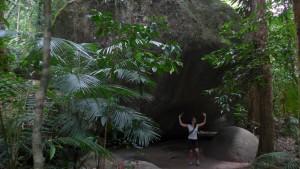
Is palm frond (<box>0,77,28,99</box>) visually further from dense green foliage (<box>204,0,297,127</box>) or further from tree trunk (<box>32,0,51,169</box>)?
dense green foliage (<box>204,0,297,127</box>)

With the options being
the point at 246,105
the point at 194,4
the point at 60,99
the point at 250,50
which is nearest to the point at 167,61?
the point at 60,99

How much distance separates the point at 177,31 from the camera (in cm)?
898

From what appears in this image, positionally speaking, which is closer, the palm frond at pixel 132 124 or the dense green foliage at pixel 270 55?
the palm frond at pixel 132 124

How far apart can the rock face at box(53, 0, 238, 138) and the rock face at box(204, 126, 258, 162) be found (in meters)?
1.34

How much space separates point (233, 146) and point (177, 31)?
3.88 metres

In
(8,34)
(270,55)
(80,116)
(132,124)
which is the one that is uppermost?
(270,55)

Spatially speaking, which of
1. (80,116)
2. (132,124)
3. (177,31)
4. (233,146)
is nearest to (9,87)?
(80,116)

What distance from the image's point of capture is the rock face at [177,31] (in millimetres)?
8656

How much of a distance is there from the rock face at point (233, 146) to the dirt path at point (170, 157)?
289 millimetres

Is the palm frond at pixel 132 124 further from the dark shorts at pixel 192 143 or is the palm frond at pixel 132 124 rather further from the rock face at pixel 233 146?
the rock face at pixel 233 146

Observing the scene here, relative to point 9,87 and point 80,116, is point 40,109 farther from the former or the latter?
point 80,116

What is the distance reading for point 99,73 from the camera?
14.5 feet

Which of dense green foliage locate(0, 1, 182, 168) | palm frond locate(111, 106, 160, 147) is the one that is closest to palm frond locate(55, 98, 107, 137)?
dense green foliage locate(0, 1, 182, 168)

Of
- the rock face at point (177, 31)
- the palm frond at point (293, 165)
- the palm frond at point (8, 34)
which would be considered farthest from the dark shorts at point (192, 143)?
the palm frond at point (8, 34)
